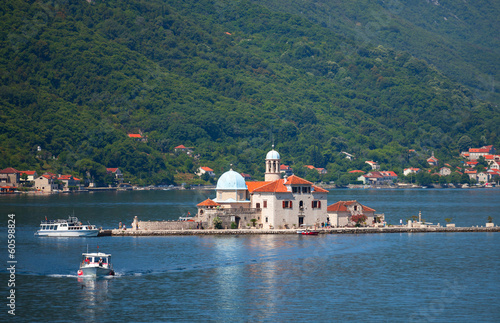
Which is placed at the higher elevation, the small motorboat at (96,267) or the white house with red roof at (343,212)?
the white house with red roof at (343,212)

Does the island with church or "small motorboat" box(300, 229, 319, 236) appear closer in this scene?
"small motorboat" box(300, 229, 319, 236)

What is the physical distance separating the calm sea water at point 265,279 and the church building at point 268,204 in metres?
4.03

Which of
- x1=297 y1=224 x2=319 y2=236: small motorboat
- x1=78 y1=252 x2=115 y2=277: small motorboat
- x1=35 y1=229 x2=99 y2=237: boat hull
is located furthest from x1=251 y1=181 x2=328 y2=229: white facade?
x1=78 y1=252 x2=115 y2=277: small motorboat

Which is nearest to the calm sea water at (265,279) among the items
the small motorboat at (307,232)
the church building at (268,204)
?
the small motorboat at (307,232)

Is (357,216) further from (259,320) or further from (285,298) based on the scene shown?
(259,320)

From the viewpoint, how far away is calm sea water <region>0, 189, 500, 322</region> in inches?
2349

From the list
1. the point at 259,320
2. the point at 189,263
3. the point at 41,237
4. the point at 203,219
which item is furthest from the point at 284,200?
the point at 259,320

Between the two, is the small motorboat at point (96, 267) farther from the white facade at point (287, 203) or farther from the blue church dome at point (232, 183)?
the blue church dome at point (232, 183)

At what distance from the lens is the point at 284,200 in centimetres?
10150

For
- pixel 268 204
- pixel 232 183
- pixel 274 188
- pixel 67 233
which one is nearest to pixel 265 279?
pixel 274 188

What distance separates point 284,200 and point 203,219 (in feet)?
37.3

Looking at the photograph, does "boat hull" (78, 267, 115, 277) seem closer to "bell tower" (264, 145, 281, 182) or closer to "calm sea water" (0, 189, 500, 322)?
"calm sea water" (0, 189, 500, 322)

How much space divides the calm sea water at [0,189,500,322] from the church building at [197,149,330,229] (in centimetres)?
403

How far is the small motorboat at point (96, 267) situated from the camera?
72000mm
